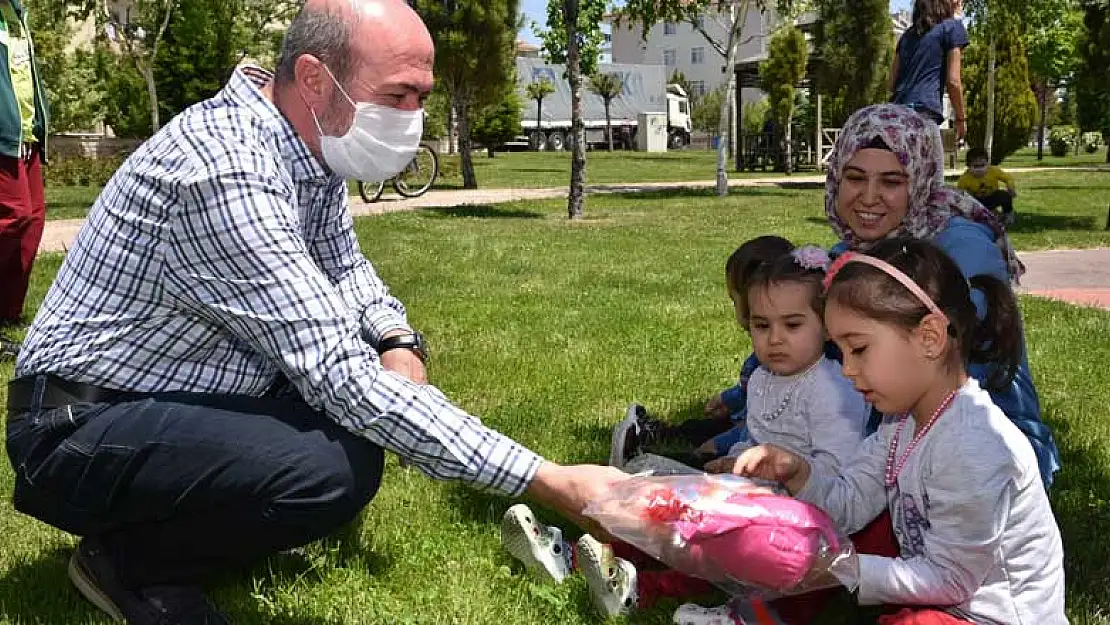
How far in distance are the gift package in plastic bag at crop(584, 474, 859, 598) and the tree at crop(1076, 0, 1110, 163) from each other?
12.1 meters

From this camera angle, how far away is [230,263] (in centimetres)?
229

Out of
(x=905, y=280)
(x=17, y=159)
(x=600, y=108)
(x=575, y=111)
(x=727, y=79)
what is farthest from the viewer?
(x=600, y=108)

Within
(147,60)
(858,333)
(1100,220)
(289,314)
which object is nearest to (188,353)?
(289,314)

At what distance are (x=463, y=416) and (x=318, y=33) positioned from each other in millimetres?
1018

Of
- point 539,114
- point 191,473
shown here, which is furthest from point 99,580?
point 539,114

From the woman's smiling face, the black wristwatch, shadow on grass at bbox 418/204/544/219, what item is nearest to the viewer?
the black wristwatch

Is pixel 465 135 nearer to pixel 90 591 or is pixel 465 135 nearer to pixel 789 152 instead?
pixel 789 152

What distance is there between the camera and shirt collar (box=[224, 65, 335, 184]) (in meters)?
2.54

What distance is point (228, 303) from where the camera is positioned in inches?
91.1

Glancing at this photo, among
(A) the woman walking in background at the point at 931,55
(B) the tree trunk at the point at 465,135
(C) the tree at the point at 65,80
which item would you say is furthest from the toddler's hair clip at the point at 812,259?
(C) the tree at the point at 65,80

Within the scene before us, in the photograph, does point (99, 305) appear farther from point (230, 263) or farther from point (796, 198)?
point (796, 198)

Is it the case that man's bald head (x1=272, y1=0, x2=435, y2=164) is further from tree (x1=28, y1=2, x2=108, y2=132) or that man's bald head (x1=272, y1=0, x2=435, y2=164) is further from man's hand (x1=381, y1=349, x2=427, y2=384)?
tree (x1=28, y1=2, x2=108, y2=132)

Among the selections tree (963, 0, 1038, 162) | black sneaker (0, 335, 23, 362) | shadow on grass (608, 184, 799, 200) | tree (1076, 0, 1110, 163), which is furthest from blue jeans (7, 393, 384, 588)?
shadow on grass (608, 184, 799, 200)

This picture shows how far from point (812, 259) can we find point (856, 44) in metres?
28.3
